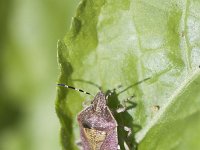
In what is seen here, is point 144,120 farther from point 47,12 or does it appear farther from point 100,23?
point 47,12

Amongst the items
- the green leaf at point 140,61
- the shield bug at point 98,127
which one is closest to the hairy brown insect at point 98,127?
the shield bug at point 98,127

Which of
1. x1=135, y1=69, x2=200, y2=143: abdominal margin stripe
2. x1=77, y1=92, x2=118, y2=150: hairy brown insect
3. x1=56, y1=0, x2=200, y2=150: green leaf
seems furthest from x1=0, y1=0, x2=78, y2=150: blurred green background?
x1=135, y1=69, x2=200, y2=143: abdominal margin stripe

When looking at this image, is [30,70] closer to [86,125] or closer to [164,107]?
[86,125]

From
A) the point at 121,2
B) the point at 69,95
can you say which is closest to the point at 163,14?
the point at 121,2

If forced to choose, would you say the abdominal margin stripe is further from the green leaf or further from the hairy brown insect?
the hairy brown insect

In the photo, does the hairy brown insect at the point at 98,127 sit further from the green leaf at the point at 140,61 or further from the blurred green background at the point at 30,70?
the blurred green background at the point at 30,70
